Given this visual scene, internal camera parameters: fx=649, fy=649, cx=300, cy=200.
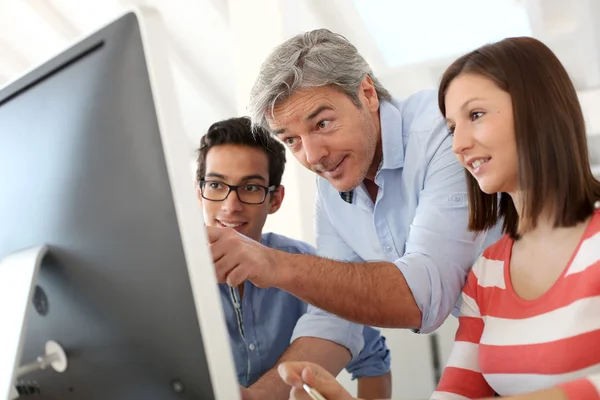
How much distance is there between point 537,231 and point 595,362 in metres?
0.27

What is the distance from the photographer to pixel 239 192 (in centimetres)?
180

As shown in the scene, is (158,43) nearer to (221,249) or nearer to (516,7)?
(221,249)

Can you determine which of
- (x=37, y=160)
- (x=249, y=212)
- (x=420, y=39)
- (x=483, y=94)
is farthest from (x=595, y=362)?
Result: (x=420, y=39)

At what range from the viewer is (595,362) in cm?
97

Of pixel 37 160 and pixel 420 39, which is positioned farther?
pixel 420 39

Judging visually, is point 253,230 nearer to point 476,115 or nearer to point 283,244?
point 283,244

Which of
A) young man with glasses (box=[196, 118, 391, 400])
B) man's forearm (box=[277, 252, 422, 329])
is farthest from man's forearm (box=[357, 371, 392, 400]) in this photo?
man's forearm (box=[277, 252, 422, 329])

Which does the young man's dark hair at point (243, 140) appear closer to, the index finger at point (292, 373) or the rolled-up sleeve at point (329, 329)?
the rolled-up sleeve at point (329, 329)

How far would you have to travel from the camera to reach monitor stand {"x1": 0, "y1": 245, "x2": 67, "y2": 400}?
27.7 inches

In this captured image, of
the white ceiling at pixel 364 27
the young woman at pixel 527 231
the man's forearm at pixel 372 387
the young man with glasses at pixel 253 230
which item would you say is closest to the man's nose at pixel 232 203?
the young man with glasses at pixel 253 230

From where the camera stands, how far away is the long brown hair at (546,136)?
1097 millimetres

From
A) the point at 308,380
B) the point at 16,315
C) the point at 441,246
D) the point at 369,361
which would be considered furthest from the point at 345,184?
the point at 16,315

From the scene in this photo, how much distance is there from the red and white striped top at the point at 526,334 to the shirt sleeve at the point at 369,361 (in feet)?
2.06

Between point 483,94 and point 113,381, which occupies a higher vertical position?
point 483,94
